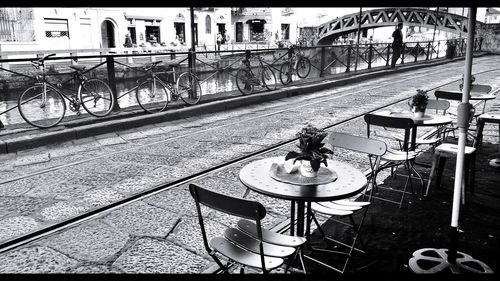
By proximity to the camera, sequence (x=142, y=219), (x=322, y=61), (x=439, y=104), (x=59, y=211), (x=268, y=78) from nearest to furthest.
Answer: (x=142, y=219) < (x=59, y=211) < (x=439, y=104) < (x=268, y=78) < (x=322, y=61)

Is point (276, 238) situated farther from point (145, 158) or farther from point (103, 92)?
point (103, 92)

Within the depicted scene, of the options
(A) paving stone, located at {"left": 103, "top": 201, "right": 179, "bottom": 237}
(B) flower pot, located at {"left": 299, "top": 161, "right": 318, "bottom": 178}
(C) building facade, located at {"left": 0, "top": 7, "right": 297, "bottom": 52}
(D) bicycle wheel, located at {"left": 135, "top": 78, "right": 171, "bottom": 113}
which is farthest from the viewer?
(C) building facade, located at {"left": 0, "top": 7, "right": 297, "bottom": 52}

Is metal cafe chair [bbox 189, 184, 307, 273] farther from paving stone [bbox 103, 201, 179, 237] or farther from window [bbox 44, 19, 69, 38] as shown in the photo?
window [bbox 44, 19, 69, 38]

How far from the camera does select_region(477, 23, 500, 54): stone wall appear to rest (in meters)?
33.9

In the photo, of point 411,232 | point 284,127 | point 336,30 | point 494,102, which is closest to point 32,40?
point 284,127

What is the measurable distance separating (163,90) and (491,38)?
34.4 meters

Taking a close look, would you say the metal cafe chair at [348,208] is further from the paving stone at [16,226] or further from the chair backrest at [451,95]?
the chair backrest at [451,95]

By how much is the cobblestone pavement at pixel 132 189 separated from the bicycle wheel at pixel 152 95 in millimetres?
Answer: 758

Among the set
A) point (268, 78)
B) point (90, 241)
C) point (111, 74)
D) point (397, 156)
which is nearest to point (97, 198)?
point (90, 241)

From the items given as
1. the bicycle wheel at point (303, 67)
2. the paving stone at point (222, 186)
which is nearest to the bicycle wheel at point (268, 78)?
the bicycle wheel at point (303, 67)

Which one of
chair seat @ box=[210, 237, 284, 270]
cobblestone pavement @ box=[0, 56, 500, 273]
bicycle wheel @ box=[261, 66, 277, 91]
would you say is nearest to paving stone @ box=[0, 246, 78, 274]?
cobblestone pavement @ box=[0, 56, 500, 273]

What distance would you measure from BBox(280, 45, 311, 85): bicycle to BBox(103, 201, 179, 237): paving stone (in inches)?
373

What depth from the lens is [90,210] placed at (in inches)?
160

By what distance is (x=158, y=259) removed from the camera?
3164mm
